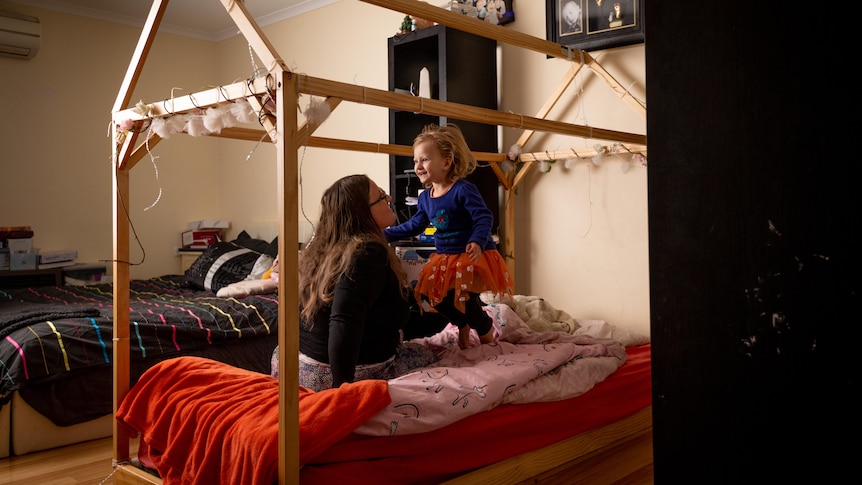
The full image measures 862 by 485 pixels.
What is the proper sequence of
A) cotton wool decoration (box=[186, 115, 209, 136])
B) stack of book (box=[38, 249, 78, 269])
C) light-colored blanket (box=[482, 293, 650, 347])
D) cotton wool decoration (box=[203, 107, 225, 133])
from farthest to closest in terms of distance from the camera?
stack of book (box=[38, 249, 78, 269]) < light-colored blanket (box=[482, 293, 650, 347]) < cotton wool decoration (box=[186, 115, 209, 136]) < cotton wool decoration (box=[203, 107, 225, 133])

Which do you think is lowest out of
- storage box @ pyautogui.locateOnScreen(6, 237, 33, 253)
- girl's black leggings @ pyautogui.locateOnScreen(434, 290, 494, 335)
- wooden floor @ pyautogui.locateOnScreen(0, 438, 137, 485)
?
wooden floor @ pyautogui.locateOnScreen(0, 438, 137, 485)

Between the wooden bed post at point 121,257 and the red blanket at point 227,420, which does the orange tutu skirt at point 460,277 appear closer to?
the red blanket at point 227,420

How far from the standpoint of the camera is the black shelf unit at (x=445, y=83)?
3.80 meters

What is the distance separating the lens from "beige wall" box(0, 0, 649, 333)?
365 cm

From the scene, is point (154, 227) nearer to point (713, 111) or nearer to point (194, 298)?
point (194, 298)

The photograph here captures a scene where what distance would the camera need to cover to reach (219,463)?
1795 mm

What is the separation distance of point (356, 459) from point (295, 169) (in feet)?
2.56

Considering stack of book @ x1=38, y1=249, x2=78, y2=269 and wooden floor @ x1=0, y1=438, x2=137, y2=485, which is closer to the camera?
wooden floor @ x1=0, y1=438, x2=137, y2=485

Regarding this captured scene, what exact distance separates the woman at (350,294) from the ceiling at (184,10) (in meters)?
3.45

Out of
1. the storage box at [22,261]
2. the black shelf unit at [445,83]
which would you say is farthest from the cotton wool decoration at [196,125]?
the storage box at [22,261]

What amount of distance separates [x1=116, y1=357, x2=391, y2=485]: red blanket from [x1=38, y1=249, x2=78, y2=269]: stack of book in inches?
143

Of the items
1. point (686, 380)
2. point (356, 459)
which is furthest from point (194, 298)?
point (686, 380)

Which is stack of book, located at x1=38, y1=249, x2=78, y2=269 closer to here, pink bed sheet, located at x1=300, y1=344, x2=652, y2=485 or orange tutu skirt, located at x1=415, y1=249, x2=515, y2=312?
orange tutu skirt, located at x1=415, y1=249, x2=515, y2=312

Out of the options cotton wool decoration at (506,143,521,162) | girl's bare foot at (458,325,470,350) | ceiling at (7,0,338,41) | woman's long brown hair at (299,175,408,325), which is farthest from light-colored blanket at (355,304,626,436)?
ceiling at (7,0,338,41)
